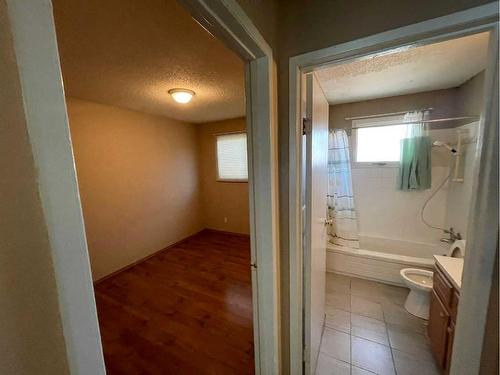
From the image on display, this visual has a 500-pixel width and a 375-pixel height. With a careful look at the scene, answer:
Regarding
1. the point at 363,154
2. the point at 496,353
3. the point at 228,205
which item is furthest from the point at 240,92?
the point at 496,353

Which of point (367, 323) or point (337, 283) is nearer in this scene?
point (367, 323)

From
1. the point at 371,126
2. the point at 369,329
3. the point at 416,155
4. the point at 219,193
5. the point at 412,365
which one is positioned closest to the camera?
the point at 412,365

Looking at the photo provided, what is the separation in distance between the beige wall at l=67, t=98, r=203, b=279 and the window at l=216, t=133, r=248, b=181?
58 centimetres

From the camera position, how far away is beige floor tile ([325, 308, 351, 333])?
1819 mm

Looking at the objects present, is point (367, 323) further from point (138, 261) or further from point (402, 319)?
point (138, 261)

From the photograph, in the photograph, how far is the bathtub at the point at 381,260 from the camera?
2.30m

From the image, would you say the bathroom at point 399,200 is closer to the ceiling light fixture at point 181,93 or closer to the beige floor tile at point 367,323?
the beige floor tile at point 367,323

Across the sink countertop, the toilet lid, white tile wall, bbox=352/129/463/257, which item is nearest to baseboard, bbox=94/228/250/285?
white tile wall, bbox=352/129/463/257

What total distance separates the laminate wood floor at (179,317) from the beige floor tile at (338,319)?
28.5 inches

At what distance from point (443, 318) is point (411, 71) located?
6.62 feet

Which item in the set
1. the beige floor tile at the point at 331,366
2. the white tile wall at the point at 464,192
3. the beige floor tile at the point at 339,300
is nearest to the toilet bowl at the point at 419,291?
the beige floor tile at the point at 339,300

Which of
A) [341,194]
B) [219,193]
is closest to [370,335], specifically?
[341,194]

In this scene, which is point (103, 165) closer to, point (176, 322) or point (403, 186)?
point (176, 322)

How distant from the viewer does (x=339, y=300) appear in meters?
2.16
